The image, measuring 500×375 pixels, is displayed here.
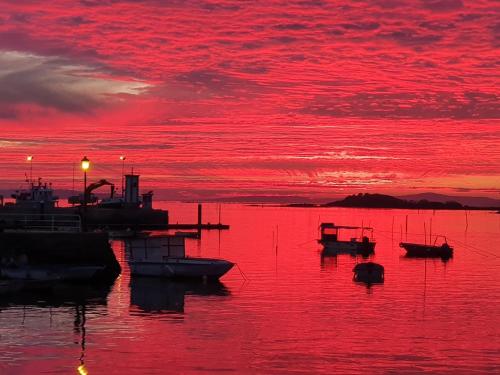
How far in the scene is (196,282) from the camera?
188 feet

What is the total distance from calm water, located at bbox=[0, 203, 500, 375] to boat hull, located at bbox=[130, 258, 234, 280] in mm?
1368

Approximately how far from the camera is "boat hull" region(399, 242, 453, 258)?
92750 millimetres

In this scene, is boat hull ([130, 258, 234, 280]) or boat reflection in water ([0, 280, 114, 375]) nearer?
boat reflection in water ([0, 280, 114, 375])

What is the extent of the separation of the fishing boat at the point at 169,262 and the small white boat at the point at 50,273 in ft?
17.3

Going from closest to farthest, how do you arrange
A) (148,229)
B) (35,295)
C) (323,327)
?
(323,327), (35,295), (148,229)

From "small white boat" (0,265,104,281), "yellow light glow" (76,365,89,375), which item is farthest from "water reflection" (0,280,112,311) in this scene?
"yellow light glow" (76,365,89,375)

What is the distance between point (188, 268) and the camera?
5766 cm

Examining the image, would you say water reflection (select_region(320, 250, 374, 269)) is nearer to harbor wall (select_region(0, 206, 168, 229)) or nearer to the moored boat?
the moored boat

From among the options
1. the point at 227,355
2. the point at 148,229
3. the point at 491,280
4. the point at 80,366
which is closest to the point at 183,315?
the point at 227,355

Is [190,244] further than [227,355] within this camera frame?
Yes

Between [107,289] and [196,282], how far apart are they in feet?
23.7

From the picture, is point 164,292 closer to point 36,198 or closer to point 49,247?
point 49,247

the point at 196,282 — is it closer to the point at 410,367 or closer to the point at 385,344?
the point at 385,344

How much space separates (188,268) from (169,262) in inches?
59.8
